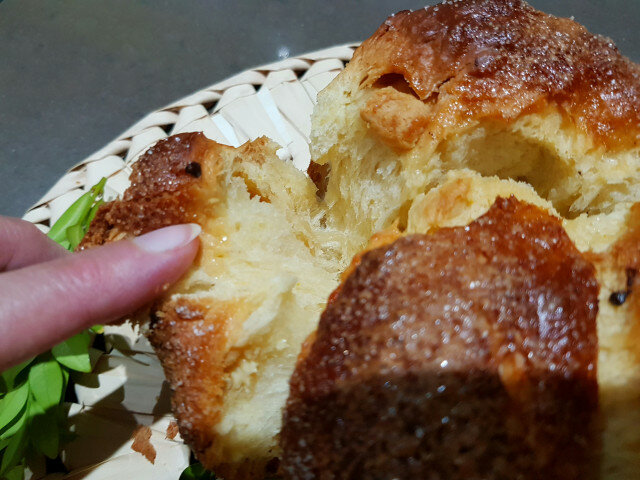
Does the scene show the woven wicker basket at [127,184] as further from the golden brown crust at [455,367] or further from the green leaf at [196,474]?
the golden brown crust at [455,367]

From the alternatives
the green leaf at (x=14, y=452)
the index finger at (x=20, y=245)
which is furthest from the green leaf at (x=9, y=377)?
the index finger at (x=20, y=245)

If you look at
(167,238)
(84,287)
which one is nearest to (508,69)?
(167,238)

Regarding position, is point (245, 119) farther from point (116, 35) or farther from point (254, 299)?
point (116, 35)

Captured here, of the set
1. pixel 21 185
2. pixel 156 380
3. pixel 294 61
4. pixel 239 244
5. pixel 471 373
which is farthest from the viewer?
pixel 21 185

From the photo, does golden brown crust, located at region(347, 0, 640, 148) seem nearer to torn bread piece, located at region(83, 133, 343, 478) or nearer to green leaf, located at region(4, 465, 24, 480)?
torn bread piece, located at region(83, 133, 343, 478)

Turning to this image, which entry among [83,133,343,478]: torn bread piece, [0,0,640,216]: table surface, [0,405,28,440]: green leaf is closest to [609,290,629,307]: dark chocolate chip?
[83,133,343,478]: torn bread piece

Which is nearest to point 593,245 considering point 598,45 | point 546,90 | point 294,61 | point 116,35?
point 546,90

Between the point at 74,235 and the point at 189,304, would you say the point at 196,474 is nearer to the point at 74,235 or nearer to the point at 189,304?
the point at 189,304

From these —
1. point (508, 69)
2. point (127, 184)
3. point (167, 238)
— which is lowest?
point (127, 184)

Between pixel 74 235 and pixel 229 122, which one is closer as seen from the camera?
pixel 74 235
